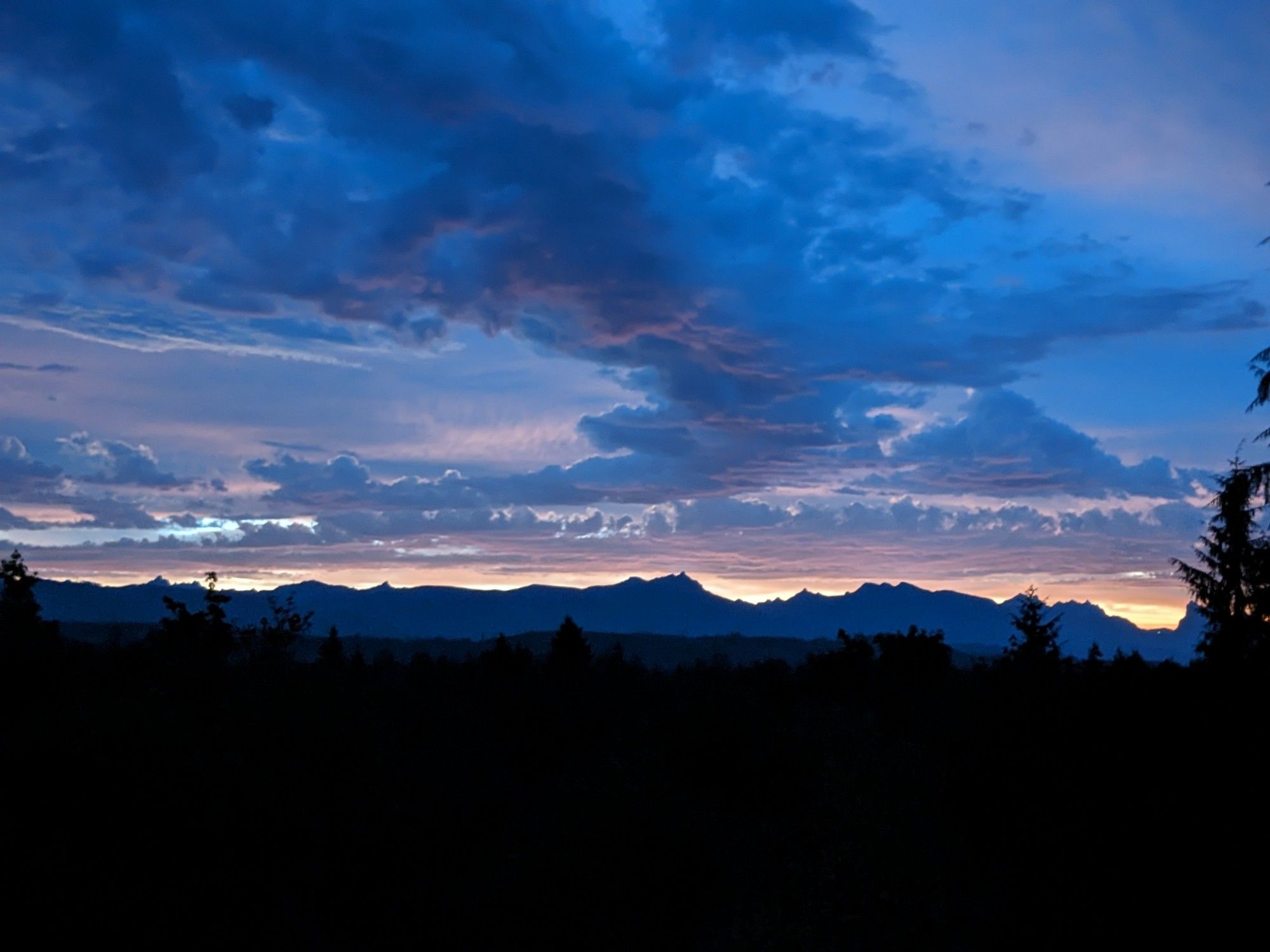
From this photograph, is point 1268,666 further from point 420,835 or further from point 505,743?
point 505,743

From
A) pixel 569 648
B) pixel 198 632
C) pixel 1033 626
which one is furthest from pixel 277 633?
pixel 1033 626

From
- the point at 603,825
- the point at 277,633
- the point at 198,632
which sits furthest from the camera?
the point at 277,633

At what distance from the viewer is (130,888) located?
34.6 feet

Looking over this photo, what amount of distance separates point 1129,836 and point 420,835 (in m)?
9.66

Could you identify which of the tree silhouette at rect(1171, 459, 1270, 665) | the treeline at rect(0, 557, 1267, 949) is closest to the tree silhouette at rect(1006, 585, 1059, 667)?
the tree silhouette at rect(1171, 459, 1270, 665)

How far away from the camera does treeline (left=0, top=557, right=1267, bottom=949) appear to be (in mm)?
11328

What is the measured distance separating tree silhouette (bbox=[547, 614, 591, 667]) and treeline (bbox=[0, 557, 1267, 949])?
13.4 m

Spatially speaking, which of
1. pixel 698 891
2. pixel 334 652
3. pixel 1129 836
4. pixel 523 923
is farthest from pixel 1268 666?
pixel 334 652

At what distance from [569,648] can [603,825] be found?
28922mm

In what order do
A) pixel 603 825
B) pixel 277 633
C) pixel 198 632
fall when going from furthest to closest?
pixel 277 633 → pixel 198 632 → pixel 603 825

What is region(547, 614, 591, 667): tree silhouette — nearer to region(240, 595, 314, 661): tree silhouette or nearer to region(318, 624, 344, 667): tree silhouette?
region(318, 624, 344, 667): tree silhouette

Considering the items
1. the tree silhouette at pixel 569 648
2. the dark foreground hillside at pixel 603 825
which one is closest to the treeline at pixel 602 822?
the dark foreground hillside at pixel 603 825

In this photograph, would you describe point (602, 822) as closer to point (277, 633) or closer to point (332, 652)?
point (277, 633)

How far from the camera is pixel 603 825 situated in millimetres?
13727
